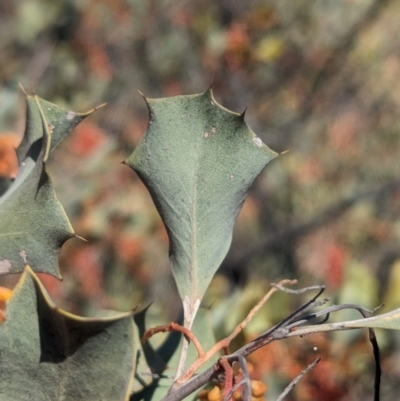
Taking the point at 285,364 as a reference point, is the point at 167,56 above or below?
below

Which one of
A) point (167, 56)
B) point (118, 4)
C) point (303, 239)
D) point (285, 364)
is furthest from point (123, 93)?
point (285, 364)

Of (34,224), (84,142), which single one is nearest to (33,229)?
(34,224)

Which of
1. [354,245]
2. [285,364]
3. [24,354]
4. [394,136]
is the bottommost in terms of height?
[354,245]

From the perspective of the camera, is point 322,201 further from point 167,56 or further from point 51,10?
point 51,10

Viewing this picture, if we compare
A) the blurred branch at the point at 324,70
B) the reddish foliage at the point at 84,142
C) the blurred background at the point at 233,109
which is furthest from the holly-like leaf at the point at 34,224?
the blurred branch at the point at 324,70

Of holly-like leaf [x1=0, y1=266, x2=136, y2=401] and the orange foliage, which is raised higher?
holly-like leaf [x1=0, y1=266, x2=136, y2=401]

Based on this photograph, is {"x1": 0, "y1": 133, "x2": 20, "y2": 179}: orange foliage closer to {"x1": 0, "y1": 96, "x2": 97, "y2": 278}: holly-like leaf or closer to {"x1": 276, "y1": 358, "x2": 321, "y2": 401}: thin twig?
{"x1": 0, "y1": 96, "x2": 97, "y2": 278}: holly-like leaf

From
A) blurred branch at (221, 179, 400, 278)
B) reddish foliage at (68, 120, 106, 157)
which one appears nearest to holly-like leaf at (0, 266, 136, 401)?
reddish foliage at (68, 120, 106, 157)

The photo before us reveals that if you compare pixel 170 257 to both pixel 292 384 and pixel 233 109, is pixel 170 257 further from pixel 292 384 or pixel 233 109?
pixel 233 109

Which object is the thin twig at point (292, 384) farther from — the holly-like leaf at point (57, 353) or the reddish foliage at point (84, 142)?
the reddish foliage at point (84, 142)
